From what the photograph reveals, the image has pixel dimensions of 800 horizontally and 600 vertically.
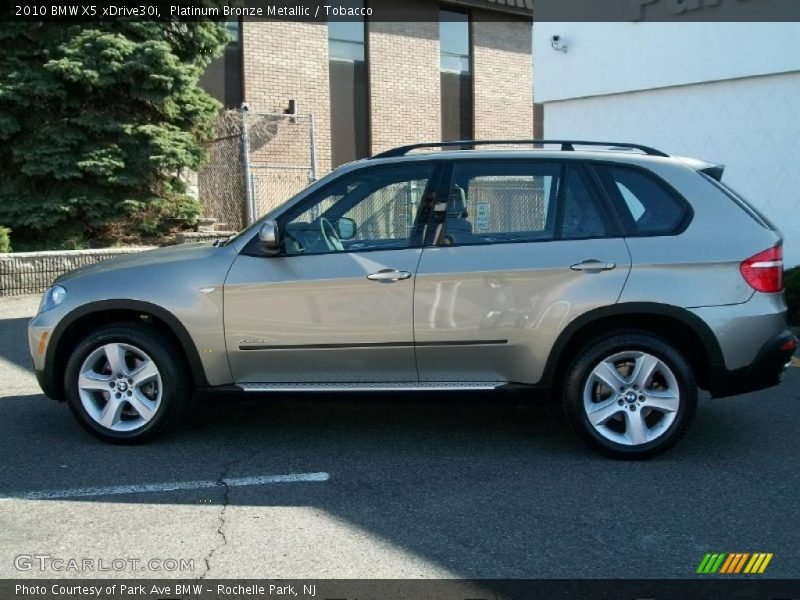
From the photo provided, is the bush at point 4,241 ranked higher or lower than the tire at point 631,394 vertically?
higher

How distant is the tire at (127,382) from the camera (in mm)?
5492

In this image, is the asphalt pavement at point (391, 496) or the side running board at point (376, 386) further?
Result: the side running board at point (376, 386)

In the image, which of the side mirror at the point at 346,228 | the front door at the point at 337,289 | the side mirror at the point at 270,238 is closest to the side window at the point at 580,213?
the front door at the point at 337,289

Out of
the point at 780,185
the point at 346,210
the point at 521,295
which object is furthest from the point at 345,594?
the point at 780,185

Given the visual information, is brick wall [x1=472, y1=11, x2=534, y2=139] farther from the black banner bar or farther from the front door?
the front door

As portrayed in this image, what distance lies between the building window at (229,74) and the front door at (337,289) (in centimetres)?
1265

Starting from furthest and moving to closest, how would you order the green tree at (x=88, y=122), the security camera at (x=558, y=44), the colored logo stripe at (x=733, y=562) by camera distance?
the security camera at (x=558, y=44), the green tree at (x=88, y=122), the colored logo stripe at (x=733, y=562)

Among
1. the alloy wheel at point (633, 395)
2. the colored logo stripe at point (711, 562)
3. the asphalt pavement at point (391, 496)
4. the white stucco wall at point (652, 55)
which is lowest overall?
the colored logo stripe at point (711, 562)

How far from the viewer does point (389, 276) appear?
17.3 feet

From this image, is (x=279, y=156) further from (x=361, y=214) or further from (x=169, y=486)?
(x=169, y=486)

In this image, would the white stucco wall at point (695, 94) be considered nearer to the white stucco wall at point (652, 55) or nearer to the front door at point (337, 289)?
the white stucco wall at point (652, 55)

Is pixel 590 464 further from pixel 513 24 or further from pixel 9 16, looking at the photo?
pixel 513 24

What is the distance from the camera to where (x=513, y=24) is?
71.6ft

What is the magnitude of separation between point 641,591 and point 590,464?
1.62 m
